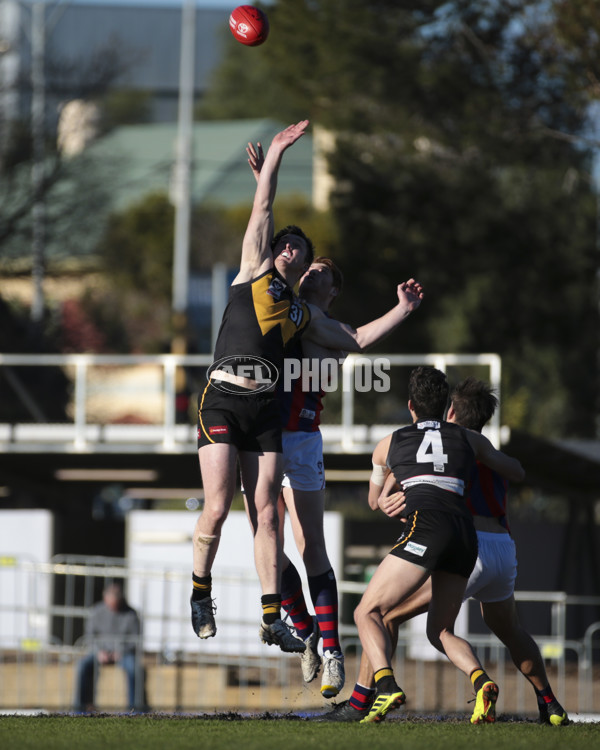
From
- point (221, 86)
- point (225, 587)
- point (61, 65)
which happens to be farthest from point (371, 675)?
point (221, 86)

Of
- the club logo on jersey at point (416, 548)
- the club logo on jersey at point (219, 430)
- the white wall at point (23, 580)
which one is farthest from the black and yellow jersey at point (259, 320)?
the white wall at point (23, 580)

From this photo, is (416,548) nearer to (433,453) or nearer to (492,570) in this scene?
(433,453)

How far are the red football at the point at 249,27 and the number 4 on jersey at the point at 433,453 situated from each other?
9.39 ft

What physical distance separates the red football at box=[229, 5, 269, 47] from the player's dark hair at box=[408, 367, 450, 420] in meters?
2.48

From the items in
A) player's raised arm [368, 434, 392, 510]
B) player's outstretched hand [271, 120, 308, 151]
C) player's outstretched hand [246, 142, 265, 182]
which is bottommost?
player's raised arm [368, 434, 392, 510]

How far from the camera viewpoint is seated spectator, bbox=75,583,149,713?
48.9 feet

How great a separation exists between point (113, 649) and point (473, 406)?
8112mm

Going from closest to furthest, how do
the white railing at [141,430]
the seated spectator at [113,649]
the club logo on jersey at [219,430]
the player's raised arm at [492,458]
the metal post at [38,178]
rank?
1. the club logo on jersey at [219,430]
2. the player's raised arm at [492,458]
3. the seated spectator at [113,649]
4. the white railing at [141,430]
5. the metal post at [38,178]

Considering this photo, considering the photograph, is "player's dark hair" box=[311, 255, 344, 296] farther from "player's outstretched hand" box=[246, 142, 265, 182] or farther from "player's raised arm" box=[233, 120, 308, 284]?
"player's outstretched hand" box=[246, 142, 265, 182]

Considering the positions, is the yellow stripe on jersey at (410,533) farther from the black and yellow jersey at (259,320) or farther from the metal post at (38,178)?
the metal post at (38,178)

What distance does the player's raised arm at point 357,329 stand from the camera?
836 centimetres

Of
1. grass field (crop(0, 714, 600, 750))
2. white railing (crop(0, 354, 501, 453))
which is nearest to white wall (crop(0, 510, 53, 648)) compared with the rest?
white railing (crop(0, 354, 501, 453))

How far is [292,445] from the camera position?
8.48 m

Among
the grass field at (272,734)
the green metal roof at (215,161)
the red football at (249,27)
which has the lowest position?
the grass field at (272,734)
